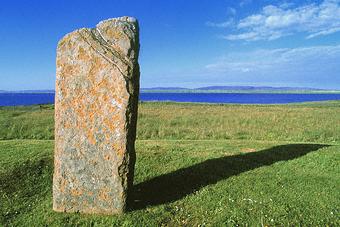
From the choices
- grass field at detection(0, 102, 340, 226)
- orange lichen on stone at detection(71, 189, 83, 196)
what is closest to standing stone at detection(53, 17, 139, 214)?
orange lichen on stone at detection(71, 189, 83, 196)

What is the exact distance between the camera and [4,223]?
9.67 meters

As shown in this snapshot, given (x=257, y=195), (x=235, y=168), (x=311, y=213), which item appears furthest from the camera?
(x=235, y=168)

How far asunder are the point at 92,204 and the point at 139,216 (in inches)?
53.6

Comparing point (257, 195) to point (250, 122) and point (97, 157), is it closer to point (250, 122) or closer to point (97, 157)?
point (97, 157)

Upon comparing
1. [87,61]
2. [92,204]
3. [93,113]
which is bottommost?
[92,204]

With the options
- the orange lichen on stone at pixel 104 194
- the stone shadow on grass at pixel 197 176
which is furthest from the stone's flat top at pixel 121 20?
the stone shadow on grass at pixel 197 176

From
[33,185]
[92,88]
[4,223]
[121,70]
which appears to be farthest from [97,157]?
[33,185]

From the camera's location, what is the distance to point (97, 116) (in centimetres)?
940

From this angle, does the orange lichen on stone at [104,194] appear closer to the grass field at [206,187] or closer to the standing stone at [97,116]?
the standing stone at [97,116]

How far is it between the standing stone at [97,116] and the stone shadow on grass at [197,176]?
115cm

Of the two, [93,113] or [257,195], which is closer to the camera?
[93,113]

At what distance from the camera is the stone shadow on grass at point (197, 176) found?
11061mm

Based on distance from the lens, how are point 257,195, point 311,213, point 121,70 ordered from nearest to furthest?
point 121,70 → point 311,213 → point 257,195

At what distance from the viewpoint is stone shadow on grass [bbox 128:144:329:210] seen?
11.1 m
